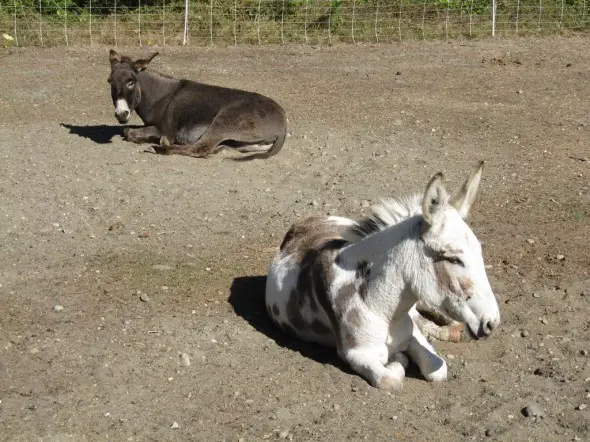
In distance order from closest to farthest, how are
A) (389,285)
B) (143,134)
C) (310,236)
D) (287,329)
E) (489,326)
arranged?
(489,326) < (389,285) < (287,329) < (310,236) < (143,134)

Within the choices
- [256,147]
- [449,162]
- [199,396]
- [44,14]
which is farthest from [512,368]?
[44,14]

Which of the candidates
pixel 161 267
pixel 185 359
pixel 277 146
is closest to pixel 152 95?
pixel 277 146

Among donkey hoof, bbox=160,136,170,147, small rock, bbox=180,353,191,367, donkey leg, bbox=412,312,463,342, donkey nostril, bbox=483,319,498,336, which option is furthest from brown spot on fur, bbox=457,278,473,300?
donkey hoof, bbox=160,136,170,147

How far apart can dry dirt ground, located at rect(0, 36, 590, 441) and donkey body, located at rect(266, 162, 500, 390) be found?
191mm

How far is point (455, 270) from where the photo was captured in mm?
5738

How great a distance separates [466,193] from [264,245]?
9.88 ft

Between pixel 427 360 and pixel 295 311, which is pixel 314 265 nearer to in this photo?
pixel 295 311

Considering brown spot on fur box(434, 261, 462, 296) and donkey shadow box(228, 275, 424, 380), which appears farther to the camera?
donkey shadow box(228, 275, 424, 380)

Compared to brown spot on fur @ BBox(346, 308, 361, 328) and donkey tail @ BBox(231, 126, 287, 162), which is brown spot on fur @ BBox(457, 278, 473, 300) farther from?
donkey tail @ BBox(231, 126, 287, 162)

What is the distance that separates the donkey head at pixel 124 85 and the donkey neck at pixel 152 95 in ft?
0.29

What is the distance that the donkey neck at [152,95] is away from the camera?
12234 mm

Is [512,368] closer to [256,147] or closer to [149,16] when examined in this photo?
[256,147]

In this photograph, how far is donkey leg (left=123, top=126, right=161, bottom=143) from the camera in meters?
11.7

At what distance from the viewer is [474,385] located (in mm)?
6098
